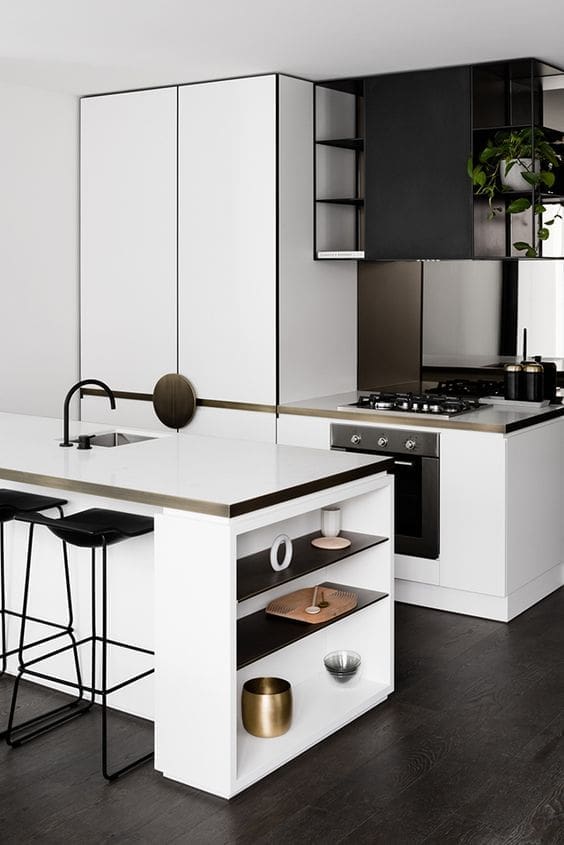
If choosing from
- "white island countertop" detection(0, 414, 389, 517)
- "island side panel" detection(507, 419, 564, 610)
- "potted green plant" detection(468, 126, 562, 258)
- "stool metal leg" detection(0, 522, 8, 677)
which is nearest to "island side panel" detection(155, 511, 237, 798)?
"white island countertop" detection(0, 414, 389, 517)

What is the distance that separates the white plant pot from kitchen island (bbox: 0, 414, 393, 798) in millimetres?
1910

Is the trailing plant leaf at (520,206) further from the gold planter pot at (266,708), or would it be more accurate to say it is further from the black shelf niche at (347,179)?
the gold planter pot at (266,708)

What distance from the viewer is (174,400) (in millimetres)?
5727

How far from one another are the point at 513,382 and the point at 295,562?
2.28 metres

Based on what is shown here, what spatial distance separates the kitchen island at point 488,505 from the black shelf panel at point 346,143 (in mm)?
1407

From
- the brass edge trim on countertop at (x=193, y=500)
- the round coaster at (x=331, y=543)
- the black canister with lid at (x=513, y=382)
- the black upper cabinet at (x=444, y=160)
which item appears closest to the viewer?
the brass edge trim on countertop at (x=193, y=500)

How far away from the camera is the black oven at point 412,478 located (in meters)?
4.95

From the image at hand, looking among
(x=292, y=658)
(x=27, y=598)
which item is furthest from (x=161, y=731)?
(x=27, y=598)

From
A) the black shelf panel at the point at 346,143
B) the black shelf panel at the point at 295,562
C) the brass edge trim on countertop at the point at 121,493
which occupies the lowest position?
the black shelf panel at the point at 295,562

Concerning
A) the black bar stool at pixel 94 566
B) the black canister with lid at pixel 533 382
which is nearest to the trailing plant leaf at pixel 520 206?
the black canister with lid at pixel 533 382

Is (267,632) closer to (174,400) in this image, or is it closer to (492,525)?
(492,525)

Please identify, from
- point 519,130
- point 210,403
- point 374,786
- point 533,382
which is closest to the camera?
point 374,786

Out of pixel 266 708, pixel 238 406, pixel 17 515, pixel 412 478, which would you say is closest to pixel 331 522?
pixel 266 708

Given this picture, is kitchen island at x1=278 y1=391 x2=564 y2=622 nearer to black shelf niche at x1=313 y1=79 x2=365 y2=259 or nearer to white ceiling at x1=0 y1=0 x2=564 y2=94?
black shelf niche at x1=313 y1=79 x2=365 y2=259
